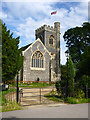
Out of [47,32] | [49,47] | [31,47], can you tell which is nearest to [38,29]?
[47,32]

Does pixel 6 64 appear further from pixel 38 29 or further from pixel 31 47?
pixel 38 29

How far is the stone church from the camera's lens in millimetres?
30156

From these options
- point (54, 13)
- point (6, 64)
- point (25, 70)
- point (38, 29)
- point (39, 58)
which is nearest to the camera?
point (6, 64)

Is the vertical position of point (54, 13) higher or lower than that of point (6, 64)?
higher

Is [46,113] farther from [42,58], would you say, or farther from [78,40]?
[78,40]

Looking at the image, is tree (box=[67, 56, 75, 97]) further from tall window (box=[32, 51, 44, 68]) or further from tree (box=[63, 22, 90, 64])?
tree (box=[63, 22, 90, 64])

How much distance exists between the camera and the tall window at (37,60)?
103ft

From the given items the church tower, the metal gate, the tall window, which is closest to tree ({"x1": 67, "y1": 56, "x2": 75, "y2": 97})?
the metal gate

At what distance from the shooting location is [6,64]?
13.4 m

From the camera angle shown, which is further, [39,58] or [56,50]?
[56,50]

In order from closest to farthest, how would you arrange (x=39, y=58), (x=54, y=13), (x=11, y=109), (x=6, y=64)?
(x=11, y=109)
(x=6, y=64)
(x=39, y=58)
(x=54, y=13)

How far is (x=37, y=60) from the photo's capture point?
31.6 metres

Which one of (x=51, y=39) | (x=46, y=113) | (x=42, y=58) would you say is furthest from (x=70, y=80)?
(x=51, y=39)

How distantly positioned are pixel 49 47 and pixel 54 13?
337 inches
